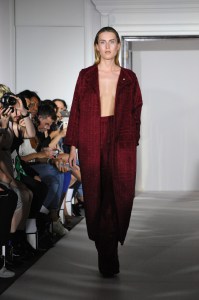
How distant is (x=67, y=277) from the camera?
3.69 metres

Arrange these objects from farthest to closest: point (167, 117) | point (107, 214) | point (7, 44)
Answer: point (167, 117)
point (7, 44)
point (107, 214)

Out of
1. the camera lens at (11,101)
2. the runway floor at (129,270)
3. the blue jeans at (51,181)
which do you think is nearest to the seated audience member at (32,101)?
the blue jeans at (51,181)

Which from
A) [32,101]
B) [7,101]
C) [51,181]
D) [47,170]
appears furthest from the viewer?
[32,101]

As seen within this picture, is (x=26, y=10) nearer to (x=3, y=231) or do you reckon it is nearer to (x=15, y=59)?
(x=15, y=59)

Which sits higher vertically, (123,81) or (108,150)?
(123,81)

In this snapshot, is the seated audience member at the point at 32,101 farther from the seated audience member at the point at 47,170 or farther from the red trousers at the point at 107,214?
the red trousers at the point at 107,214

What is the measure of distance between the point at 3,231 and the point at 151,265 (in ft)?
3.14

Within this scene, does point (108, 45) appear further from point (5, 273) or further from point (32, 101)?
point (32, 101)

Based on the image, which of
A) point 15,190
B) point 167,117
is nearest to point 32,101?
point 15,190

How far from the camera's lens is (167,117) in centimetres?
1075

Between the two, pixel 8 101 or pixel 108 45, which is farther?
pixel 8 101

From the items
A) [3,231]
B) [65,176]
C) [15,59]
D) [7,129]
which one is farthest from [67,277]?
[15,59]

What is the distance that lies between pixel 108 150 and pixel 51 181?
161 centimetres

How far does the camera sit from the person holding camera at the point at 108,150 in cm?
376
